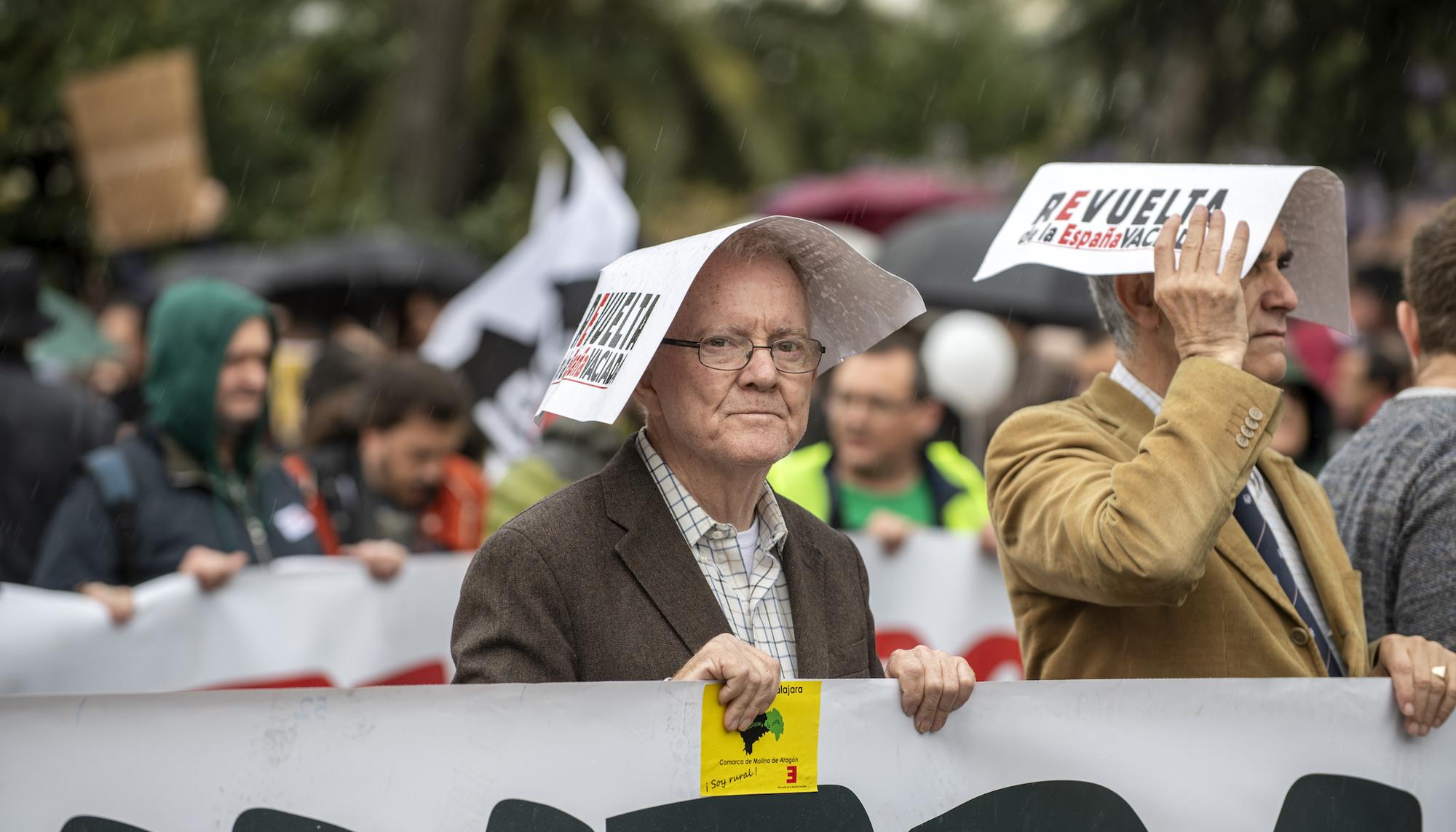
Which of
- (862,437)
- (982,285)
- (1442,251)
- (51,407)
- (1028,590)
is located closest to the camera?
(1028,590)

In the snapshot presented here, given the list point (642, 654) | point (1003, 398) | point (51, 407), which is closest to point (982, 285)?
point (1003, 398)

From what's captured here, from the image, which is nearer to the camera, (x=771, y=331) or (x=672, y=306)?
(x=672, y=306)

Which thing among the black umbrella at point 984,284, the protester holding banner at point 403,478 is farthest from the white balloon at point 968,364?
the protester holding banner at point 403,478

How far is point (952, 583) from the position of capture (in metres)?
5.54

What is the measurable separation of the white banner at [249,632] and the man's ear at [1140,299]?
2.35 metres

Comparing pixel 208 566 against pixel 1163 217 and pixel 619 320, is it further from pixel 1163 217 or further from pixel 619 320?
pixel 1163 217

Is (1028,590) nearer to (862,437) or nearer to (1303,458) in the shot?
(862,437)

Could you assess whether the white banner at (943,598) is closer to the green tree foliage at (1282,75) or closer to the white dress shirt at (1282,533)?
the white dress shirt at (1282,533)

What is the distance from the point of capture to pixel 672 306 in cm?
259

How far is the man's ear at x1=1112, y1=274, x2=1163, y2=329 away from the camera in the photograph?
3.16 m

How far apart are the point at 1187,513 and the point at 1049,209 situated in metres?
0.79

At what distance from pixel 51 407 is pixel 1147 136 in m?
6.61

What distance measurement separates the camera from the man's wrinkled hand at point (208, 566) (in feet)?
15.4

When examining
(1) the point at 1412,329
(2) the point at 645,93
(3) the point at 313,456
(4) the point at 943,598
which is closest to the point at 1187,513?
(1) the point at 1412,329
